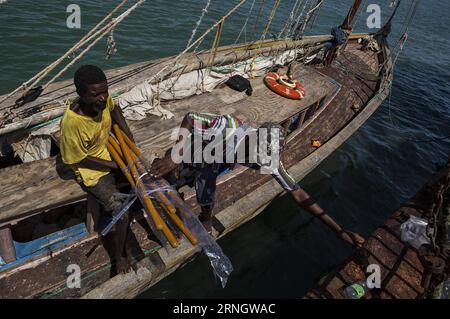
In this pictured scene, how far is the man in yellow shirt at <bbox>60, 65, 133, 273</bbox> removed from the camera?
10.8ft

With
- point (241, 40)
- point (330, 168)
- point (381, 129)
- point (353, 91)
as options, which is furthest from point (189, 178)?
point (241, 40)

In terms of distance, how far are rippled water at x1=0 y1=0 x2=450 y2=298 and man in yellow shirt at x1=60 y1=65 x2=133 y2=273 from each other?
243cm

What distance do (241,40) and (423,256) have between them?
1383 centimetres

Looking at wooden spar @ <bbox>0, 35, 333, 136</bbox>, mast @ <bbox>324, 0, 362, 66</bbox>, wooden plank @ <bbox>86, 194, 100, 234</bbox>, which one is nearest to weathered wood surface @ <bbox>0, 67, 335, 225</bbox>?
wooden plank @ <bbox>86, 194, 100, 234</bbox>

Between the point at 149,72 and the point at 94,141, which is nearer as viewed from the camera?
the point at 94,141

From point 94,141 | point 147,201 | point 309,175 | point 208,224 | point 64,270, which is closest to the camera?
point 147,201

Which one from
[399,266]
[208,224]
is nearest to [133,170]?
[208,224]

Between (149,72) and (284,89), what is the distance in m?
3.03

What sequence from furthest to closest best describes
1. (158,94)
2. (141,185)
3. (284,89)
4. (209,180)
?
(284,89) < (158,94) < (209,180) < (141,185)

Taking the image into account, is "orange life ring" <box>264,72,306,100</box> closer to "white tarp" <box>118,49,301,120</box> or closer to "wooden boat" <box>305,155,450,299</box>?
"white tarp" <box>118,49,301,120</box>

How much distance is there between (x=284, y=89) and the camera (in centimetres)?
729

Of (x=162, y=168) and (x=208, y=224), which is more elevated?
(x=162, y=168)

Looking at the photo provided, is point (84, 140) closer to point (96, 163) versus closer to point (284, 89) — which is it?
point (96, 163)
